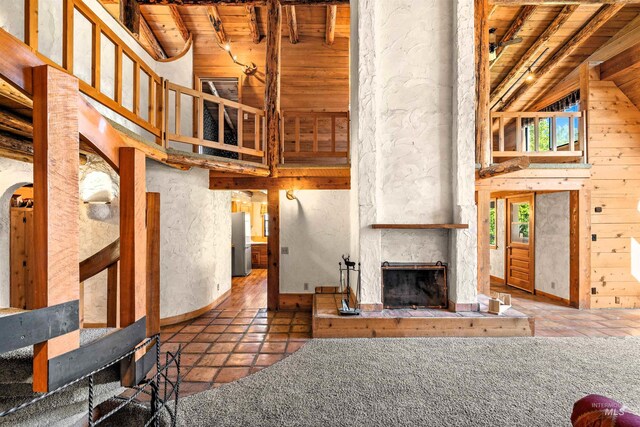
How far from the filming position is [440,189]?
13.9 ft

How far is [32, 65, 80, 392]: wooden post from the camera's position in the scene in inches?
36.4

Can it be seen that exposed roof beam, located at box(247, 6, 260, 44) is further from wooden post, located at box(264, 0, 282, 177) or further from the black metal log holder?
the black metal log holder

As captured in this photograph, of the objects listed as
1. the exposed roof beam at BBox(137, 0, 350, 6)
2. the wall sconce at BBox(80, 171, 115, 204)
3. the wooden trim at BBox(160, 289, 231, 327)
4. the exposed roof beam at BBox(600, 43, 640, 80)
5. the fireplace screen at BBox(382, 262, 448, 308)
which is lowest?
the wooden trim at BBox(160, 289, 231, 327)

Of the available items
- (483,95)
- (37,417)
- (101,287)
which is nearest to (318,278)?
(101,287)

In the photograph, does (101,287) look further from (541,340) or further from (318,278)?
(541,340)

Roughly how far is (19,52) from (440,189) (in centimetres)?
415

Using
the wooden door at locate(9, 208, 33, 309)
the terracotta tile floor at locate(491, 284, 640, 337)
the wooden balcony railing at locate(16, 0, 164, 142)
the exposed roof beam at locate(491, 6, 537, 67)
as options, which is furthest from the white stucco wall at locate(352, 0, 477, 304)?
the wooden door at locate(9, 208, 33, 309)

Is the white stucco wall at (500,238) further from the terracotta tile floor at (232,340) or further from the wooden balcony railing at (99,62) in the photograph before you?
the wooden balcony railing at (99,62)

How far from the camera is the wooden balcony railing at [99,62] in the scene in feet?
8.56

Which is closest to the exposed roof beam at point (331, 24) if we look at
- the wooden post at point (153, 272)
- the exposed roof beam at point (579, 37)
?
the exposed roof beam at point (579, 37)

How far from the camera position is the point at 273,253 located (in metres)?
5.41

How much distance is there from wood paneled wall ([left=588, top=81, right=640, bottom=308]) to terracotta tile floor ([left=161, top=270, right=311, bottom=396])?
5.21 metres

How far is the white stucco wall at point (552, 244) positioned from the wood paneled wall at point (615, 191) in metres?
0.39

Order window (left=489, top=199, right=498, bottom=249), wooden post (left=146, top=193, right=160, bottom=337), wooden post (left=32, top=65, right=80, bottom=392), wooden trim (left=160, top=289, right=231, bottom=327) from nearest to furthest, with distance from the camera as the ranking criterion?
wooden post (left=32, top=65, right=80, bottom=392) → wooden post (left=146, top=193, right=160, bottom=337) → wooden trim (left=160, top=289, right=231, bottom=327) → window (left=489, top=199, right=498, bottom=249)
